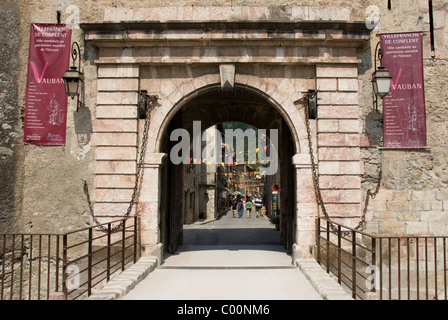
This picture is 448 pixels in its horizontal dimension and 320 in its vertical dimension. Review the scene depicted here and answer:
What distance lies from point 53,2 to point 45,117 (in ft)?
7.42

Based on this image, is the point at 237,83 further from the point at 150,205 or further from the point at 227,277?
the point at 227,277

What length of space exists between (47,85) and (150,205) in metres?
3.01

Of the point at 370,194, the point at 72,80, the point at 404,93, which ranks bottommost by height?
the point at 370,194

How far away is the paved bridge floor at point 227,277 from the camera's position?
4.68 metres

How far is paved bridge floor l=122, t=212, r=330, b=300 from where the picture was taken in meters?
4.68

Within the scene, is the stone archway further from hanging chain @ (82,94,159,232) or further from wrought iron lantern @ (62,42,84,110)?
wrought iron lantern @ (62,42,84,110)

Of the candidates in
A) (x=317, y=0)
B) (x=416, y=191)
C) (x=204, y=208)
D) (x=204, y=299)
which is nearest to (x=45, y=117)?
(x=204, y=299)

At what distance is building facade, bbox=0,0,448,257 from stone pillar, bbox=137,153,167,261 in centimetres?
2

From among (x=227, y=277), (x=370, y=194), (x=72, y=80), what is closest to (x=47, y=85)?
(x=72, y=80)

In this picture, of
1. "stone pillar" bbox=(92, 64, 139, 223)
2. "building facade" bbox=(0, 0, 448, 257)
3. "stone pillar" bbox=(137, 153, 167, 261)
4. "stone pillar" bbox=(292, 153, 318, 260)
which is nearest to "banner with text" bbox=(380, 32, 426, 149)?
"building facade" bbox=(0, 0, 448, 257)

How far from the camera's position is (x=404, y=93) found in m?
6.81

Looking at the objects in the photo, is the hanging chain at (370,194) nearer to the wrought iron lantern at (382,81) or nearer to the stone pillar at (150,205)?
the wrought iron lantern at (382,81)

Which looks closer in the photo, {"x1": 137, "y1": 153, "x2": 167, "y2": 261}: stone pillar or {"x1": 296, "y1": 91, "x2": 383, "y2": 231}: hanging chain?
{"x1": 296, "y1": 91, "x2": 383, "y2": 231}: hanging chain

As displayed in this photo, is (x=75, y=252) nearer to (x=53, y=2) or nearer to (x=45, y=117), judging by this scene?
(x=45, y=117)
